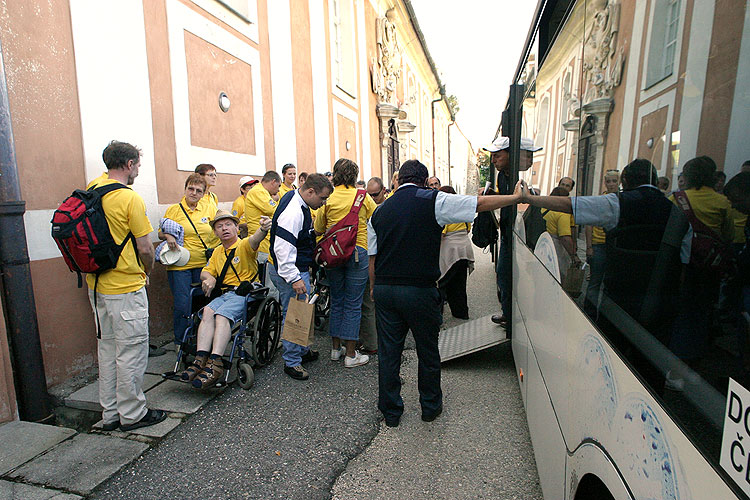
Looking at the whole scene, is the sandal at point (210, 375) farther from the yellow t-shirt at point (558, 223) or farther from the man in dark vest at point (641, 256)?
the man in dark vest at point (641, 256)

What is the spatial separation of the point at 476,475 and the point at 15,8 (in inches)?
191

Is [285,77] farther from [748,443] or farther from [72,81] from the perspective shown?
[748,443]

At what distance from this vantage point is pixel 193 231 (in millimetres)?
4793

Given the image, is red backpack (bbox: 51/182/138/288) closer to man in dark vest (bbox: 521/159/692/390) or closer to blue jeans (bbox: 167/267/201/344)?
blue jeans (bbox: 167/267/201/344)

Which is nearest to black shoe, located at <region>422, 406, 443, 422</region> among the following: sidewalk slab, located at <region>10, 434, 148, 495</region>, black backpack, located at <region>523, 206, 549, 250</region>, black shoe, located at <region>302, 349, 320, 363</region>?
black backpack, located at <region>523, 206, 549, 250</region>

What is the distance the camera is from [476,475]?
9.17 ft

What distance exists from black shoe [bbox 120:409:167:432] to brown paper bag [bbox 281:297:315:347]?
115 cm

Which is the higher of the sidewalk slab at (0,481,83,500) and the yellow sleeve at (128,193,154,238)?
the yellow sleeve at (128,193,154,238)

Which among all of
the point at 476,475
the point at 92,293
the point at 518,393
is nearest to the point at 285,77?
the point at 92,293

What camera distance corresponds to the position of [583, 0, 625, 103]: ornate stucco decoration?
4.50ft

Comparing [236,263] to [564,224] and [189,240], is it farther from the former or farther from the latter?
[564,224]

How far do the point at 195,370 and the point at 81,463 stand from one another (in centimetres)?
100

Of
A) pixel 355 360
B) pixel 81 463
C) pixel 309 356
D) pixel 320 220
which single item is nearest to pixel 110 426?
pixel 81 463

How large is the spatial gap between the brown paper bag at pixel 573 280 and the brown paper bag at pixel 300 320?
2548mm
